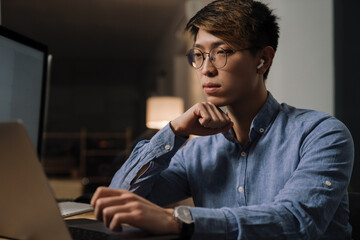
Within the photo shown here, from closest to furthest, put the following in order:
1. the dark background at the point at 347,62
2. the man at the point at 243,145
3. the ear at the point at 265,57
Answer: the man at the point at 243,145
the ear at the point at 265,57
the dark background at the point at 347,62

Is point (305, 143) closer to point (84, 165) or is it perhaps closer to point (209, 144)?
point (209, 144)

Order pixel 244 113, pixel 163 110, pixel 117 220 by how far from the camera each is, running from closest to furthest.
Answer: pixel 117 220 → pixel 244 113 → pixel 163 110

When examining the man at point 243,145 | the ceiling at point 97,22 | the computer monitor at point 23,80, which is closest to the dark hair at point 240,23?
the man at point 243,145

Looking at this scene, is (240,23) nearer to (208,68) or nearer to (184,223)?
(208,68)

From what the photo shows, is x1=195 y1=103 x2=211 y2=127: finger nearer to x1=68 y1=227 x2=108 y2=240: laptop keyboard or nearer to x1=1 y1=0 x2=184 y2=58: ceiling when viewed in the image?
x1=68 y1=227 x2=108 y2=240: laptop keyboard

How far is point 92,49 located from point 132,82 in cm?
123

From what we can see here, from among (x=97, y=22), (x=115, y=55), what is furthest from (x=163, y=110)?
(x=115, y=55)

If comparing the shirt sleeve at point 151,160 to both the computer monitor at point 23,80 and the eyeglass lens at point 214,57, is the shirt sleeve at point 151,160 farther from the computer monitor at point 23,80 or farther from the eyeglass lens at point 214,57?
the computer monitor at point 23,80

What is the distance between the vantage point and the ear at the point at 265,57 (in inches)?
40.8

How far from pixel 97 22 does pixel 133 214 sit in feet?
17.3

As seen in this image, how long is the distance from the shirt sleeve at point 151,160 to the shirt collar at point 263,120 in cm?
13

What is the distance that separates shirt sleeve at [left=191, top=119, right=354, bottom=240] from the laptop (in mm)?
113

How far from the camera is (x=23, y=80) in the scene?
107 cm

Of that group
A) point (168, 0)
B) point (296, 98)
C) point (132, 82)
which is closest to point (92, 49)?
point (132, 82)
